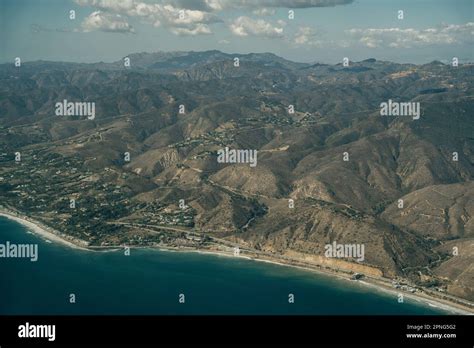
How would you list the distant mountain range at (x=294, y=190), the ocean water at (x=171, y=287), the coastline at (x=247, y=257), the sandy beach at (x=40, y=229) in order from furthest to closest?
the sandy beach at (x=40, y=229) < the distant mountain range at (x=294, y=190) < the coastline at (x=247, y=257) < the ocean water at (x=171, y=287)

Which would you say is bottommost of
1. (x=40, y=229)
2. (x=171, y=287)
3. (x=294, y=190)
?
(x=171, y=287)

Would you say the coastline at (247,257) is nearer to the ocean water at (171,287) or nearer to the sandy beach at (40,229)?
the sandy beach at (40,229)

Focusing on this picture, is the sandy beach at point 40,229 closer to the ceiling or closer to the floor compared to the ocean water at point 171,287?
closer to the ceiling

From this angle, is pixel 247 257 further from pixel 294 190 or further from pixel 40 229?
pixel 40 229

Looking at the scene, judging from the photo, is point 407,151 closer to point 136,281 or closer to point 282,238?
point 282,238

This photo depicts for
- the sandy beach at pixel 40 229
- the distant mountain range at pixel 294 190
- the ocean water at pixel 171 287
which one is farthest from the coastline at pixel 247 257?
the distant mountain range at pixel 294 190

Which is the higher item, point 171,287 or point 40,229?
point 40,229

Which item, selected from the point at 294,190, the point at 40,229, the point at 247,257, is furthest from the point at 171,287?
the point at 294,190

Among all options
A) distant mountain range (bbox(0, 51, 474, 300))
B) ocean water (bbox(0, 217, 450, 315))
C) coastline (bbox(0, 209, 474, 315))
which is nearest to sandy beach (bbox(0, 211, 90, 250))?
coastline (bbox(0, 209, 474, 315))
